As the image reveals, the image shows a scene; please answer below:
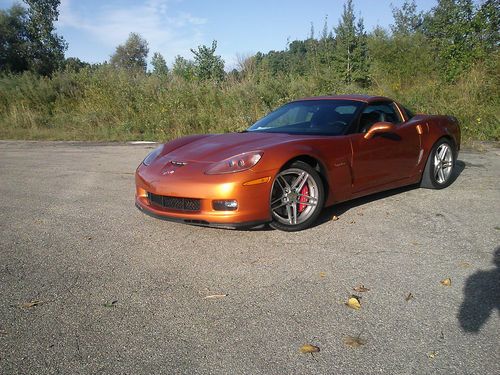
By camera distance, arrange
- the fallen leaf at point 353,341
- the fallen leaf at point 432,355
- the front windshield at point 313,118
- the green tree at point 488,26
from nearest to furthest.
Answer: the fallen leaf at point 432,355 < the fallen leaf at point 353,341 < the front windshield at point 313,118 < the green tree at point 488,26

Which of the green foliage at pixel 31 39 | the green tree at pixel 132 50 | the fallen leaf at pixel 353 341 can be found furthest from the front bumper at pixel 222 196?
the green tree at pixel 132 50

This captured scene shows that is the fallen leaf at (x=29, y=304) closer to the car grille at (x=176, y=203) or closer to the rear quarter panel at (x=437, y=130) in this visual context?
the car grille at (x=176, y=203)

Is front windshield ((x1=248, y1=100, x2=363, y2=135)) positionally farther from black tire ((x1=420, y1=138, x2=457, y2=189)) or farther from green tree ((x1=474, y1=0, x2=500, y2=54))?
green tree ((x1=474, y1=0, x2=500, y2=54))

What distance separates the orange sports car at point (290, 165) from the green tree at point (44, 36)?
27.9m

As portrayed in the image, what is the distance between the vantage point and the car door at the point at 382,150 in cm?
425

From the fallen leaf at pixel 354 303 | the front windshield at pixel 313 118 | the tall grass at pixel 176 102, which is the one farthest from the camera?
the tall grass at pixel 176 102

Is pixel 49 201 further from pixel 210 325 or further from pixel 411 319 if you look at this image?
pixel 411 319

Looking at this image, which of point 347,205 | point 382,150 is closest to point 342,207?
point 347,205

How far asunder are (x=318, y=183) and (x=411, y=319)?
170 cm

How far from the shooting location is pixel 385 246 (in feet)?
11.3

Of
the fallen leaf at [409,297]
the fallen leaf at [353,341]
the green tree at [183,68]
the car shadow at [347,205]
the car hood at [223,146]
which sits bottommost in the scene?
the fallen leaf at [409,297]

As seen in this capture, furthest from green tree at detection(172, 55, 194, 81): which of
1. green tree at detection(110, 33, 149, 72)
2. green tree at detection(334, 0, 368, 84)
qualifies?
green tree at detection(110, 33, 149, 72)

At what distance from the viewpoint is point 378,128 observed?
4258mm

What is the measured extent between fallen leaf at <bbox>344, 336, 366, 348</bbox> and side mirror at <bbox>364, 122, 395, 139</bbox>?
8.40ft
